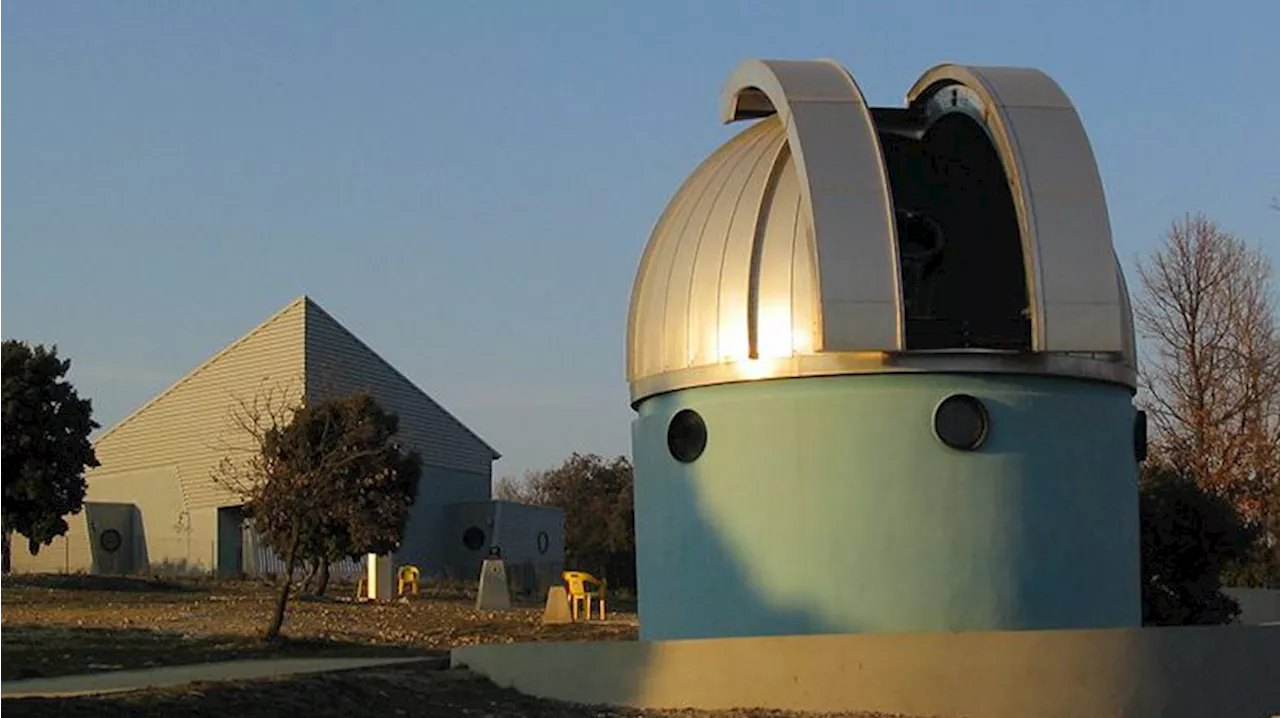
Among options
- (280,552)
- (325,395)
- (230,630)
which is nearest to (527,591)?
(325,395)

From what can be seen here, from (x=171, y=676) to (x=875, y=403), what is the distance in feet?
25.6

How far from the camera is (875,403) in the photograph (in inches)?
731

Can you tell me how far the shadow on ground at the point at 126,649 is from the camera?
64.1 feet

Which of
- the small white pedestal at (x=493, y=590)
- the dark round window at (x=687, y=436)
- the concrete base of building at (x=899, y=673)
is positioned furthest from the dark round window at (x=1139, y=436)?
the small white pedestal at (x=493, y=590)

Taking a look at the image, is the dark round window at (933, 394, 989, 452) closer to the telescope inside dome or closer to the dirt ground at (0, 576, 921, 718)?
the telescope inside dome

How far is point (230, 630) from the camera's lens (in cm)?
2612

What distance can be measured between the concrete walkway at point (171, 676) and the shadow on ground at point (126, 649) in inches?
22.7

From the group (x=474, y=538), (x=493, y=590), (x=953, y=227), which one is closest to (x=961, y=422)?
(x=953, y=227)

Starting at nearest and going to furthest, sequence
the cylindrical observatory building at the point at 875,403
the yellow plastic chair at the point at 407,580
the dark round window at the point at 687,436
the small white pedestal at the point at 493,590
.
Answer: the cylindrical observatory building at the point at 875,403, the dark round window at the point at 687,436, the small white pedestal at the point at 493,590, the yellow plastic chair at the point at 407,580

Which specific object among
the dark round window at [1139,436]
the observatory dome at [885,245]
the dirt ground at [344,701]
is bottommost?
the dirt ground at [344,701]

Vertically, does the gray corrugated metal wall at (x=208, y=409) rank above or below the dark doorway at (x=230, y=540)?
above

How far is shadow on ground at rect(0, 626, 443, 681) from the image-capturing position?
19.5 meters

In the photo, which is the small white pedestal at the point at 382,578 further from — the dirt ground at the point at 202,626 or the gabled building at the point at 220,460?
the gabled building at the point at 220,460

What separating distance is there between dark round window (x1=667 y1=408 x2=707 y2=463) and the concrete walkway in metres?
3.58
